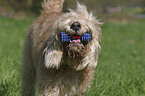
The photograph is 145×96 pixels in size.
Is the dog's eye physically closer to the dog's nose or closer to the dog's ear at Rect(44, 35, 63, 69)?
the dog's nose

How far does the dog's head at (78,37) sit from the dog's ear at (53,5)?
59.0 inches

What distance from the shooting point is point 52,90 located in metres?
2.79

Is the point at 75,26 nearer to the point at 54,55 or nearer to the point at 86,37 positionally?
the point at 86,37

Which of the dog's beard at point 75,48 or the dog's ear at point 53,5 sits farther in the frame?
the dog's ear at point 53,5

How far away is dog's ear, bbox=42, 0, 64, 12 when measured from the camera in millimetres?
4065

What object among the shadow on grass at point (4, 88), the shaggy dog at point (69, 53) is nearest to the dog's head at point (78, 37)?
the shaggy dog at point (69, 53)

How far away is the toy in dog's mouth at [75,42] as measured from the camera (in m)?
2.45

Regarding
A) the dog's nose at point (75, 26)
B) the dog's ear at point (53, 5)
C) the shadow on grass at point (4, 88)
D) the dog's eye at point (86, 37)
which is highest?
the dog's ear at point (53, 5)

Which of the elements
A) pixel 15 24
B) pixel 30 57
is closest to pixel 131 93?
pixel 30 57

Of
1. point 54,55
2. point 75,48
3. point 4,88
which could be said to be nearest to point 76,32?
point 75,48

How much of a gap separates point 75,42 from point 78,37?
69 millimetres

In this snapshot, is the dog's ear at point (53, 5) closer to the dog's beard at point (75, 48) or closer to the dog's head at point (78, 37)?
the dog's head at point (78, 37)

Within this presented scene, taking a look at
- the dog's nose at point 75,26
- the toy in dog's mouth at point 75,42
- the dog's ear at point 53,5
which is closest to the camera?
the dog's nose at point 75,26

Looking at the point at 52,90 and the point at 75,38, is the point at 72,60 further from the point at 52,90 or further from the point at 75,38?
the point at 52,90
